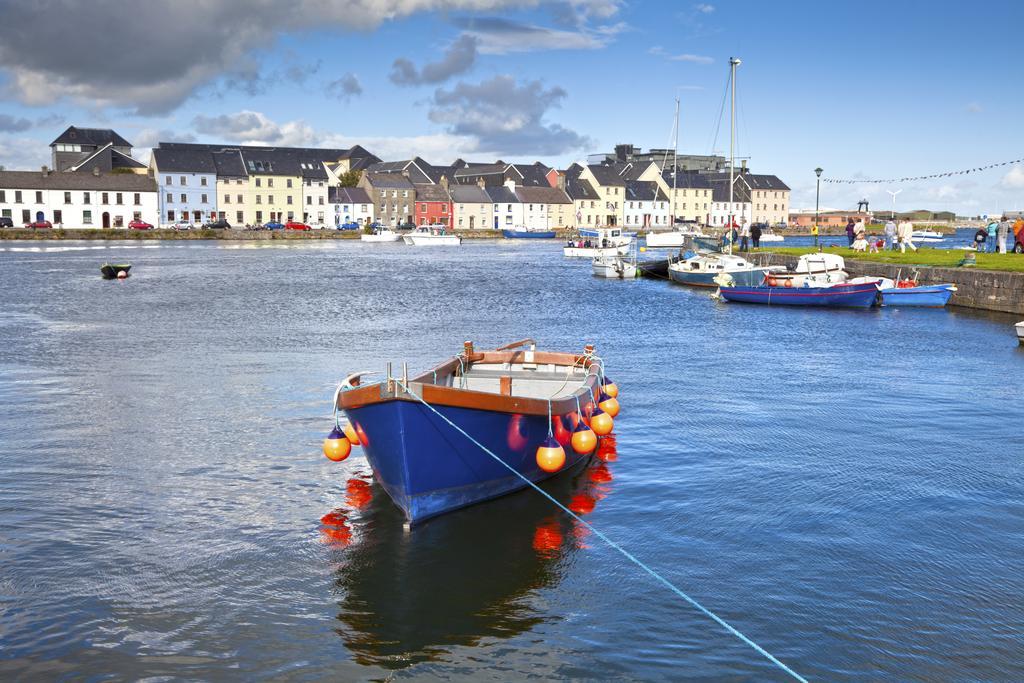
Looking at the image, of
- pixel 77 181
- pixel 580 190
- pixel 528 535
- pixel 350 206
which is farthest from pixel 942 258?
pixel 580 190

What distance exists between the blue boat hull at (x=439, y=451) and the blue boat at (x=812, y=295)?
30.1 m

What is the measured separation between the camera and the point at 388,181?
474ft

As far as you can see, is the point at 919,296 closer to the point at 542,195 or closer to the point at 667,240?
the point at 667,240

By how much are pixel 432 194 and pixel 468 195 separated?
6.27m

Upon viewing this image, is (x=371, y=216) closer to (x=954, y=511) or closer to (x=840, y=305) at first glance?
(x=840, y=305)

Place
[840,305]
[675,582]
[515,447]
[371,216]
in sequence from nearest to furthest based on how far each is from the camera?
1. [675,582]
2. [515,447]
3. [840,305]
4. [371,216]

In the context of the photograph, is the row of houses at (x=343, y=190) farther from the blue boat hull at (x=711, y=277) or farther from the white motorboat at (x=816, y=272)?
the white motorboat at (x=816, y=272)

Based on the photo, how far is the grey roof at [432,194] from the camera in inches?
5807

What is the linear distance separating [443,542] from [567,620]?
244 centimetres

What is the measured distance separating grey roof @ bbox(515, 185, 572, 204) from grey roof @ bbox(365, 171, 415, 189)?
19.0 m

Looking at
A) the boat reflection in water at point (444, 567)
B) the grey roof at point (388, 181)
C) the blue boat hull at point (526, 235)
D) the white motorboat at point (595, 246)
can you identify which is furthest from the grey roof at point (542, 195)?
the boat reflection in water at point (444, 567)

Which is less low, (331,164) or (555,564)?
(331,164)

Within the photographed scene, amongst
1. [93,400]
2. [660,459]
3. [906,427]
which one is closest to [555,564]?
[660,459]

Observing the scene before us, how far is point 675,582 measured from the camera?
10711 mm
